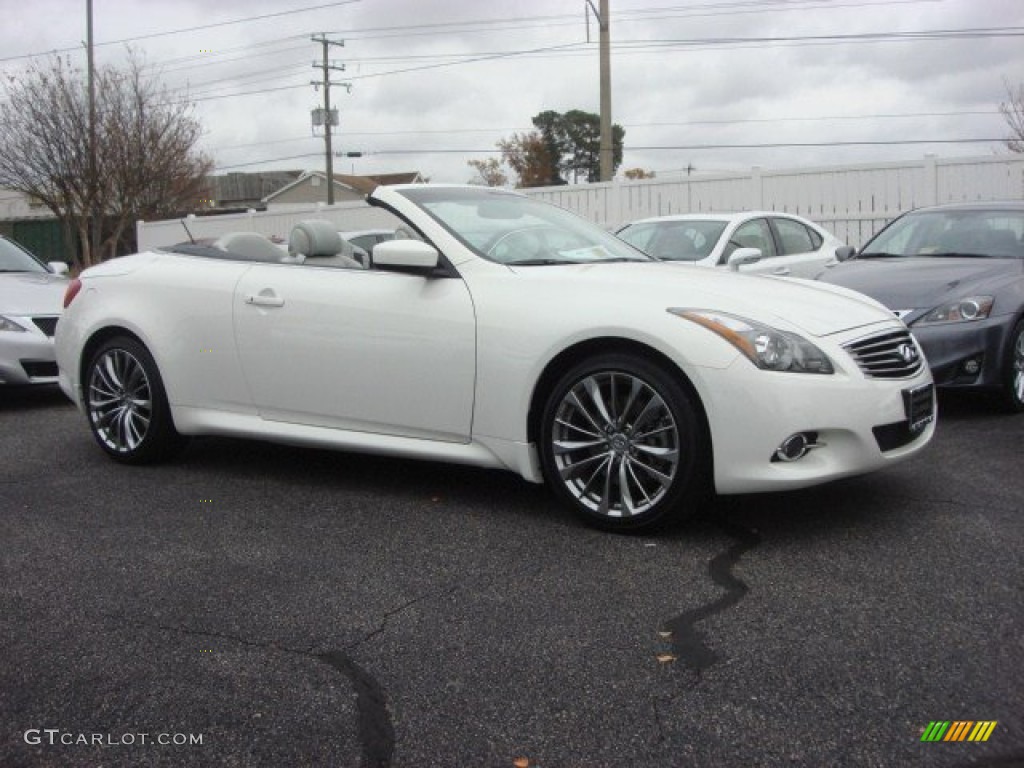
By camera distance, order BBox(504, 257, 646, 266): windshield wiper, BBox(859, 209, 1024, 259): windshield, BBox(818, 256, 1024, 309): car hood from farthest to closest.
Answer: BBox(859, 209, 1024, 259): windshield
BBox(818, 256, 1024, 309): car hood
BBox(504, 257, 646, 266): windshield wiper

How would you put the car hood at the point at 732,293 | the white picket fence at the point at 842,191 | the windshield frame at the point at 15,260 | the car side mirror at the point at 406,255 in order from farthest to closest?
the white picket fence at the point at 842,191 < the windshield frame at the point at 15,260 < the car side mirror at the point at 406,255 < the car hood at the point at 732,293

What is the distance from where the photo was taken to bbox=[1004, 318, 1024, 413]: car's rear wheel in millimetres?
6320

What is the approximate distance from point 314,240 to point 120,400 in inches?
57.9

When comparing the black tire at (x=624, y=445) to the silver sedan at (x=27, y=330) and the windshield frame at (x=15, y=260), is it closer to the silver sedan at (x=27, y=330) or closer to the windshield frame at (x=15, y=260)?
the silver sedan at (x=27, y=330)

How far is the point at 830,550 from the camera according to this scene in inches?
153

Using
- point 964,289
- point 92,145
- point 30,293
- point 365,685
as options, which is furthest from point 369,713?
point 92,145

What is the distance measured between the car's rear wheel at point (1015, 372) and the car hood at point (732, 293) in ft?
7.32

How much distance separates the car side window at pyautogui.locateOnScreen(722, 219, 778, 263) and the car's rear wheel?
9.25 feet

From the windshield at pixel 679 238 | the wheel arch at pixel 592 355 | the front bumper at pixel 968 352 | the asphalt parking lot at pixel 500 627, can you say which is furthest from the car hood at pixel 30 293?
the front bumper at pixel 968 352

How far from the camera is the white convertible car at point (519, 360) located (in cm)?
390

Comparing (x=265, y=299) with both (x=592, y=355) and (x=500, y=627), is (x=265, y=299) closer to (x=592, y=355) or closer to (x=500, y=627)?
(x=592, y=355)

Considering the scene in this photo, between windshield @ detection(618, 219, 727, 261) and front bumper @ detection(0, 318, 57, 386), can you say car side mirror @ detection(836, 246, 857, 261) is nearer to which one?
windshield @ detection(618, 219, 727, 261)

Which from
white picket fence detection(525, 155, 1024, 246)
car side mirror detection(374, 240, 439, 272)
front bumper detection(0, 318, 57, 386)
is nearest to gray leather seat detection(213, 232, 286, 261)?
car side mirror detection(374, 240, 439, 272)

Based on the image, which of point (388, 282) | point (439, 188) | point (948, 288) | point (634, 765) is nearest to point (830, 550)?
point (634, 765)
